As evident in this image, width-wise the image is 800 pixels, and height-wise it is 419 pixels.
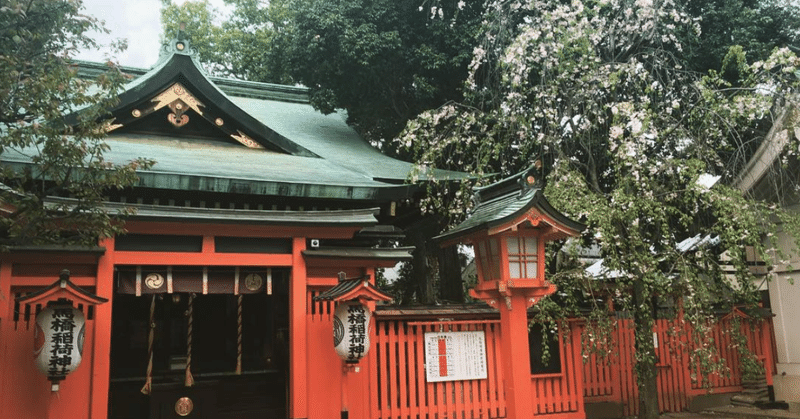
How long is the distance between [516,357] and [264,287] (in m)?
3.77

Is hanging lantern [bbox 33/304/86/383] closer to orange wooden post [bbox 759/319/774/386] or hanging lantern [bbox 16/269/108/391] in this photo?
hanging lantern [bbox 16/269/108/391]

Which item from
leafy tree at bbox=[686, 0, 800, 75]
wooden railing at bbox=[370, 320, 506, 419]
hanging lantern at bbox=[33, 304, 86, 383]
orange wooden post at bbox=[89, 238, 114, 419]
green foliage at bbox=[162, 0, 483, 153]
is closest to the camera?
hanging lantern at bbox=[33, 304, 86, 383]

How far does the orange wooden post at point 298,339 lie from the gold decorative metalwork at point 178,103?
304cm

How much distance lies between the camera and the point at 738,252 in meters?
8.46

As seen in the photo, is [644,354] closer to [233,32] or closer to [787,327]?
[787,327]

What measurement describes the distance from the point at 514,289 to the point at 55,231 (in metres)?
5.86

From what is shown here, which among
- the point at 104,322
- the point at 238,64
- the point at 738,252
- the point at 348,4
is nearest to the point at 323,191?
the point at 104,322

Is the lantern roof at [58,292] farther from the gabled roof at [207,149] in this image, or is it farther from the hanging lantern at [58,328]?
the gabled roof at [207,149]

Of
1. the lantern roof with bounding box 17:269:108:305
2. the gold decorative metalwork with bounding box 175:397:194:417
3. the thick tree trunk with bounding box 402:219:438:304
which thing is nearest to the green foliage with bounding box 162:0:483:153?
the thick tree trunk with bounding box 402:219:438:304

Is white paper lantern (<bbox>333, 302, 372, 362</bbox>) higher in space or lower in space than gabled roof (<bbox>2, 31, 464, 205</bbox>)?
lower

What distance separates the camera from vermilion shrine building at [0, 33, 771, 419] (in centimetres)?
773

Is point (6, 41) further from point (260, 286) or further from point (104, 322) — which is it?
point (260, 286)

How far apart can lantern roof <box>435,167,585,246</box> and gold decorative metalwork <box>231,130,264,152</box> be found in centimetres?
382

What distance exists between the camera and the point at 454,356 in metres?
9.29
